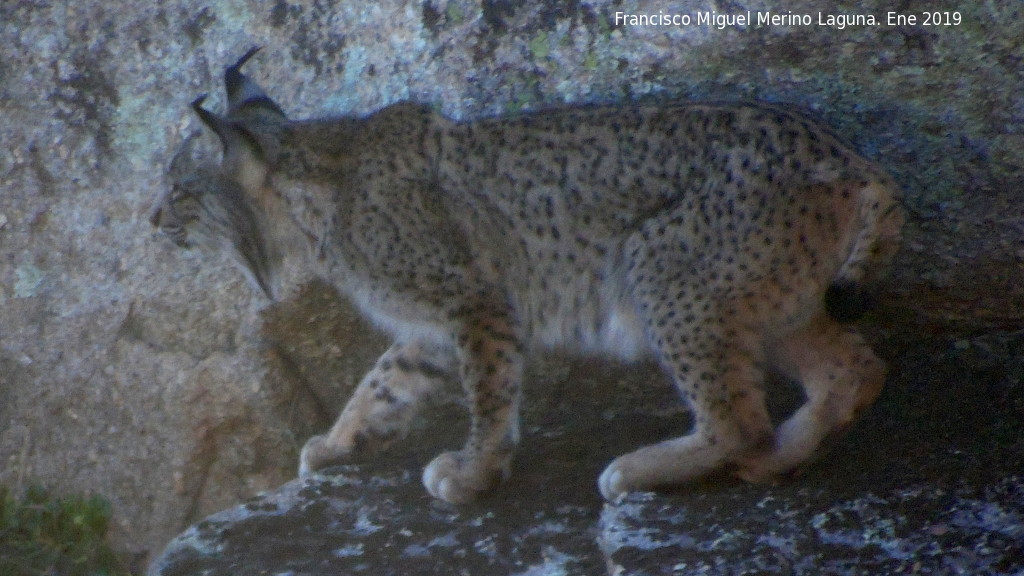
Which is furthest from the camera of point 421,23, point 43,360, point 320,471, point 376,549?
point 43,360

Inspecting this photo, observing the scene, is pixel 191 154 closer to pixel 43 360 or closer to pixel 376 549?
pixel 43 360

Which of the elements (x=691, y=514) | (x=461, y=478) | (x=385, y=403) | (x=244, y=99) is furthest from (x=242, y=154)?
(x=691, y=514)

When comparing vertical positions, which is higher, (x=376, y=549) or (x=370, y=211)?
(x=370, y=211)

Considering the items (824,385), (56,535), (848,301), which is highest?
(848,301)

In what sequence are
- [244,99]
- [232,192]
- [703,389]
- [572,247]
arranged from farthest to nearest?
[244,99]
[232,192]
[572,247]
[703,389]

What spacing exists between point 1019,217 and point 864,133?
0.45m

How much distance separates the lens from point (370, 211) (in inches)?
134

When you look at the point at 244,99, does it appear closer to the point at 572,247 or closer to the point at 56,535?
the point at 572,247

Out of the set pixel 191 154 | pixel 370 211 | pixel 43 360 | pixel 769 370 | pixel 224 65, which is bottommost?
pixel 769 370

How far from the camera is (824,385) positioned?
3299 millimetres

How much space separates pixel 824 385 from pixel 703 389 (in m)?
0.38

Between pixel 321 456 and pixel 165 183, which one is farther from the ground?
pixel 165 183

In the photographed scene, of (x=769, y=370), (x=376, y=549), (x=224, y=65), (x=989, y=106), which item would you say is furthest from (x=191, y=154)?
(x=989, y=106)

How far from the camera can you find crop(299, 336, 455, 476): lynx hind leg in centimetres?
366
